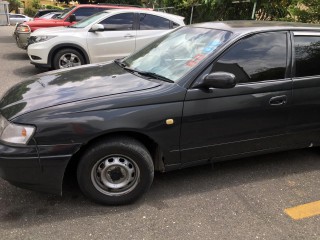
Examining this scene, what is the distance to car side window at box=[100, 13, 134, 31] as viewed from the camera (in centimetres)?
838

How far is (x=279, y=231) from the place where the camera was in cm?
293

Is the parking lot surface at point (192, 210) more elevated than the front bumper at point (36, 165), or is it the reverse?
the front bumper at point (36, 165)

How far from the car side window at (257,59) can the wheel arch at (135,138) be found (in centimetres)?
89

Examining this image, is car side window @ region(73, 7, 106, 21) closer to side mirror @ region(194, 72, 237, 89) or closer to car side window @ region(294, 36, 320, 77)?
car side window @ region(294, 36, 320, 77)

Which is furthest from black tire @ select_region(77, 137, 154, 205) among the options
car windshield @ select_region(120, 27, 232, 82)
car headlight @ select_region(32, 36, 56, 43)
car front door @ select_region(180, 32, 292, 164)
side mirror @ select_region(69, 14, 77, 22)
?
side mirror @ select_region(69, 14, 77, 22)

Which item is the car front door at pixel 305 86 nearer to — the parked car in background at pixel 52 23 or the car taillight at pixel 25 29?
the parked car in background at pixel 52 23

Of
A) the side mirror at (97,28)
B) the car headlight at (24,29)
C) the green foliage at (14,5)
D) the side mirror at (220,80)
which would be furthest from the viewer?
the green foliage at (14,5)

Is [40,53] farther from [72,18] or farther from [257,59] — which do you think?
[257,59]

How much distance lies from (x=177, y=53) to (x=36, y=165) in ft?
5.93

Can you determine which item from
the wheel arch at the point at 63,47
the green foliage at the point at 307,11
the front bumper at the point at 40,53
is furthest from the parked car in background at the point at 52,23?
the green foliage at the point at 307,11

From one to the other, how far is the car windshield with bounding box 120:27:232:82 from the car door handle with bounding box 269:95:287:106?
75cm

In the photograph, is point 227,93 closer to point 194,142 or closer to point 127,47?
point 194,142

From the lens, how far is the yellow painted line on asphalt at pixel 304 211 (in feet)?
10.3

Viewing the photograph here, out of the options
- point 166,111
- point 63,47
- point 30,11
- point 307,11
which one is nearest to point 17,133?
point 166,111
